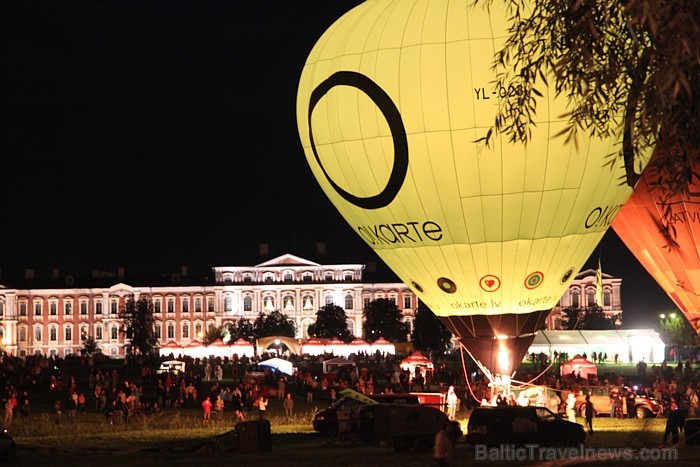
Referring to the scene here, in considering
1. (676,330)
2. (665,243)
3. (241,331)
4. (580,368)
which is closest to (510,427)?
(665,243)

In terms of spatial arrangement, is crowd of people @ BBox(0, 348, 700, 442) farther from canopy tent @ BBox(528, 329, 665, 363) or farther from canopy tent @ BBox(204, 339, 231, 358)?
canopy tent @ BBox(528, 329, 665, 363)

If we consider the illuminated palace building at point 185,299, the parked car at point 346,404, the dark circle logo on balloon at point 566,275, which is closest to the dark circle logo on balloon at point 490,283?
the dark circle logo on balloon at point 566,275

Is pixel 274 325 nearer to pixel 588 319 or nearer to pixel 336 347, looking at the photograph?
pixel 588 319

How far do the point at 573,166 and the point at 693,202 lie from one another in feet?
24.8

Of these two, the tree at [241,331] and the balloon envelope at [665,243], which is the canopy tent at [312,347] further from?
the tree at [241,331]

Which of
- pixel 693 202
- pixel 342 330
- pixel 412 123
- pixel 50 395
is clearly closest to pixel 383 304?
pixel 342 330

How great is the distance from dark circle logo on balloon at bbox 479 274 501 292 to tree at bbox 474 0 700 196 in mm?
11871

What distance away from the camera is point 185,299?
11262 centimetres

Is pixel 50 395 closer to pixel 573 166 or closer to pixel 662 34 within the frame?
pixel 573 166

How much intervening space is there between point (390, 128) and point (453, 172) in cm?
127

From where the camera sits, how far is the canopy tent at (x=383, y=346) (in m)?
57.3

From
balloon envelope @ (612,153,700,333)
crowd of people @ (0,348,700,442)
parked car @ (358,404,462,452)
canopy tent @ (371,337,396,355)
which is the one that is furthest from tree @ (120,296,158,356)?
parked car @ (358,404,462,452)

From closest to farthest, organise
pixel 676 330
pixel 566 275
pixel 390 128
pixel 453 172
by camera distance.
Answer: pixel 453 172 → pixel 390 128 → pixel 566 275 → pixel 676 330

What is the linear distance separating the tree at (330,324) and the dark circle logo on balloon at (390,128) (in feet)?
257
